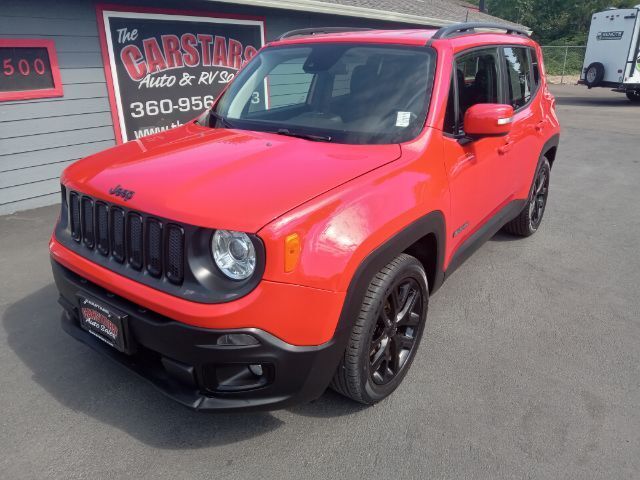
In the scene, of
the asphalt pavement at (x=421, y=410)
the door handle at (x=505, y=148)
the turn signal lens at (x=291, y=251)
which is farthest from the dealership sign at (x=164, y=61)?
the turn signal lens at (x=291, y=251)

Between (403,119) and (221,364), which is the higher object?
(403,119)

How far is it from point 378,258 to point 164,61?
19.4 ft

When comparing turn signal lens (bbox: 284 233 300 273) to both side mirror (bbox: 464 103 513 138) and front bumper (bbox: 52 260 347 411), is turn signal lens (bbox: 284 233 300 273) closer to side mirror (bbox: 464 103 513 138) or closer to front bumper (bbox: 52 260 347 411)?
front bumper (bbox: 52 260 347 411)

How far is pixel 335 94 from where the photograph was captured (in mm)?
3045

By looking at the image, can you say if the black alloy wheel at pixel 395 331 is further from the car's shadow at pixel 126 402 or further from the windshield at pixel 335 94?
the windshield at pixel 335 94

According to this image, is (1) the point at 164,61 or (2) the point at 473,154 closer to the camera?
(2) the point at 473,154

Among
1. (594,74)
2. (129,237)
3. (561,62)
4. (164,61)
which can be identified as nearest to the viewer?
(129,237)

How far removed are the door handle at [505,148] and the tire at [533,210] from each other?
1.08m

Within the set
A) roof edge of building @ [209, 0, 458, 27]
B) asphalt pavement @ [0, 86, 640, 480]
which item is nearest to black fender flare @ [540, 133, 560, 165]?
asphalt pavement @ [0, 86, 640, 480]

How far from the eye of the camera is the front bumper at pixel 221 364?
1948 millimetres

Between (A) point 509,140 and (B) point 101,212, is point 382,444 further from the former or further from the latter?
(A) point 509,140

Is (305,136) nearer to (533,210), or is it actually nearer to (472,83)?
(472,83)

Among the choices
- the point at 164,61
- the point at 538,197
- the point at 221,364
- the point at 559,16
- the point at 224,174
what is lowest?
the point at 538,197

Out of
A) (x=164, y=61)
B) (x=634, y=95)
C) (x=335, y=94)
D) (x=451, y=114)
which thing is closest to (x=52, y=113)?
(x=164, y=61)
